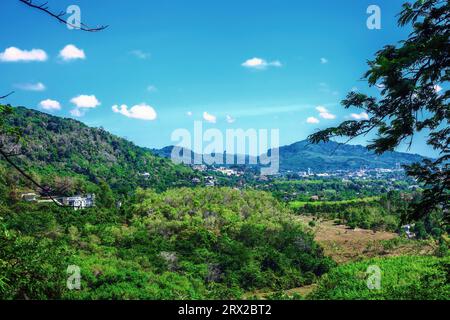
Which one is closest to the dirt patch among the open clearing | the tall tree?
the open clearing

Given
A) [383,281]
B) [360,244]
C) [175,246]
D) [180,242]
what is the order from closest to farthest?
1. [383,281]
2. [175,246]
3. [180,242]
4. [360,244]

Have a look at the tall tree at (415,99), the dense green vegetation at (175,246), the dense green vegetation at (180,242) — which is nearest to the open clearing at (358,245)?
the dense green vegetation at (180,242)

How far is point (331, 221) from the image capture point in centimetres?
6081

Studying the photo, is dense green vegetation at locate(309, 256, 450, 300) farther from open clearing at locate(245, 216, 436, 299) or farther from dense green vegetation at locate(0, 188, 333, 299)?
open clearing at locate(245, 216, 436, 299)

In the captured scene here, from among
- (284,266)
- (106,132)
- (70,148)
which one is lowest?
(284,266)

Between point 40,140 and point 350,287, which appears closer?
point 350,287

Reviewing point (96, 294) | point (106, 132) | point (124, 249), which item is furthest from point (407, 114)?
Answer: point (106, 132)

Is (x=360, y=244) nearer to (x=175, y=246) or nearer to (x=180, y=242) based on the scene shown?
(x=180, y=242)

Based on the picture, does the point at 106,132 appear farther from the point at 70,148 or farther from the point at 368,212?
the point at 368,212

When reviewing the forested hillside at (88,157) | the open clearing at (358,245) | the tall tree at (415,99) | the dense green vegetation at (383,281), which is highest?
the forested hillside at (88,157)

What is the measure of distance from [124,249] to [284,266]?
13.4m

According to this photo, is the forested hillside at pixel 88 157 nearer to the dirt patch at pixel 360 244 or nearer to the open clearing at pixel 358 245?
Result: the dirt patch at pixel 360 244

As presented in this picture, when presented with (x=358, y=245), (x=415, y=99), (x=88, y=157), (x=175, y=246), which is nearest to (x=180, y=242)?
(x=175, y=246)

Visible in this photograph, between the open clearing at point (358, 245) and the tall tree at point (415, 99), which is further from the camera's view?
the open clearing at point (358, 245)
